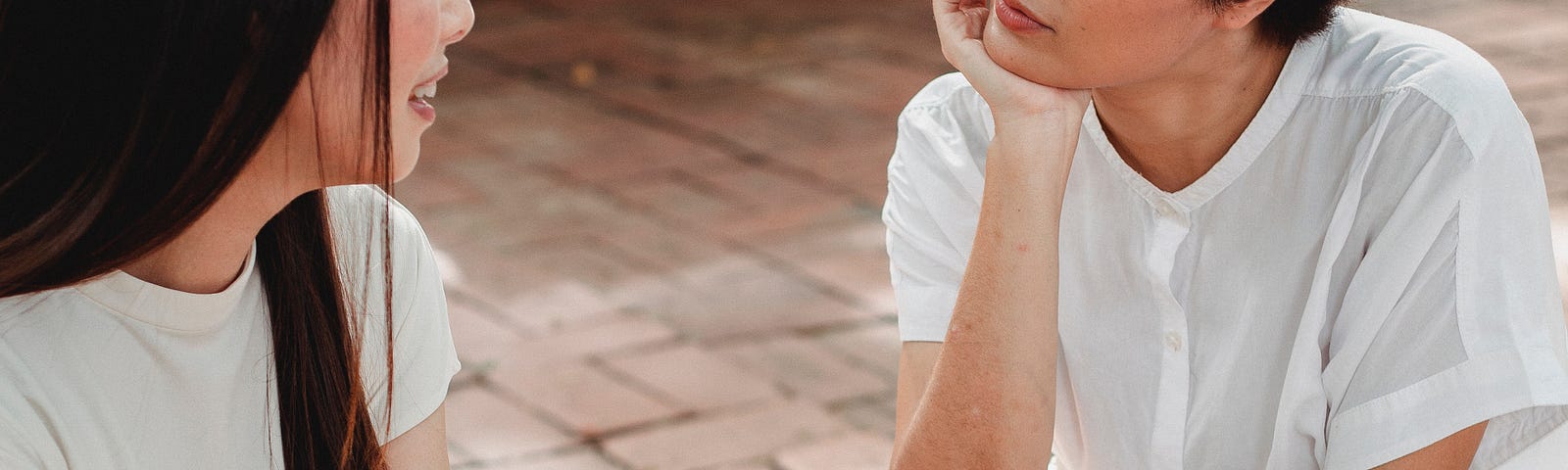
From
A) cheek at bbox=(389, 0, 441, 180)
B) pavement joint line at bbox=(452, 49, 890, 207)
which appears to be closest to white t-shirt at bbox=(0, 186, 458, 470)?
cheek at bbox=(389, 0, 441, 180)

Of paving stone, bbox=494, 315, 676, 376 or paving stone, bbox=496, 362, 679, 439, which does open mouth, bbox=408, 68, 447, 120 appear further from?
paving stone, bbox=494, 315, 676, 376

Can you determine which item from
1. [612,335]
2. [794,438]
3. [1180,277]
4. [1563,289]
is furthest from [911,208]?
[1563,289]

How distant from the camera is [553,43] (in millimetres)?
5102

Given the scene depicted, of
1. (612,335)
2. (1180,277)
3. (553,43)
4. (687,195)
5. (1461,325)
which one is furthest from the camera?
(553,43)

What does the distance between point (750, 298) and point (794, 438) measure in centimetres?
56

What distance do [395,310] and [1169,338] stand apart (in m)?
0.68

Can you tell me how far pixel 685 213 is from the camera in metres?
3.57

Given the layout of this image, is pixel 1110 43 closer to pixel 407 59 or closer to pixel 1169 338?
pixel 1169 338

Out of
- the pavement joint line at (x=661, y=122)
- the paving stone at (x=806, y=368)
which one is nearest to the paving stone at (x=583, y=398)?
the paving stone at (x=806, y=368)

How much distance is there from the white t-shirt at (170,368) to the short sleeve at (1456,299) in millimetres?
775

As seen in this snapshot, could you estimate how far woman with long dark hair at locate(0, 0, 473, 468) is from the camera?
102cm

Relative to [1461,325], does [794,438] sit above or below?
below

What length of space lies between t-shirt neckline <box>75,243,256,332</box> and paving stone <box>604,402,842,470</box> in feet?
4.42

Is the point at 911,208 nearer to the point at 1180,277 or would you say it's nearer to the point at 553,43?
the point at 1180,277
